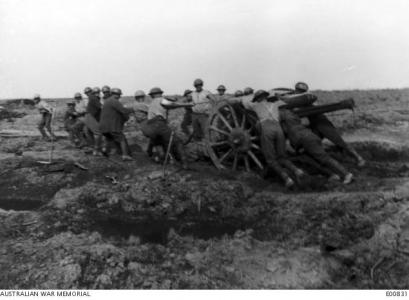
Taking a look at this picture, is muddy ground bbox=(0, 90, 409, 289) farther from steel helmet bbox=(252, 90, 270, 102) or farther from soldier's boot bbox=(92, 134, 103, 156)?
steel helmet bbox=(252, 90, 270, 102)

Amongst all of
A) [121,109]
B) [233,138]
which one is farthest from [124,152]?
[233,138]

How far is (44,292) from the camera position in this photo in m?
3.79

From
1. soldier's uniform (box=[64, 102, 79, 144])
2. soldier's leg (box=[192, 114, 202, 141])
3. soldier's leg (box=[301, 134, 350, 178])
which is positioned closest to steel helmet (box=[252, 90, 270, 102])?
soldier's leg (box=[301, 134, 350, 178])

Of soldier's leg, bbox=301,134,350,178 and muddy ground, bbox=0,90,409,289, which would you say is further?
soldier's leg, bbox=301,134,350,178

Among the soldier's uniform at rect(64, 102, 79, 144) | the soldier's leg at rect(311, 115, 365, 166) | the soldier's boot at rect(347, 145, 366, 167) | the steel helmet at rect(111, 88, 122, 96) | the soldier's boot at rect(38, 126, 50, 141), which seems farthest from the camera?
the soldier's boot at rect(38, 126, 50, 141)

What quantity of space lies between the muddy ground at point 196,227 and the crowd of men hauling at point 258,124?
1.15ft

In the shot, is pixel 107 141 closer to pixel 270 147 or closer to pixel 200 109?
pixel 200 109

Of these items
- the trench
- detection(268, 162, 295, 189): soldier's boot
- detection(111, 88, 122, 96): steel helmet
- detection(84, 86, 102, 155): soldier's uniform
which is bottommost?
the trench

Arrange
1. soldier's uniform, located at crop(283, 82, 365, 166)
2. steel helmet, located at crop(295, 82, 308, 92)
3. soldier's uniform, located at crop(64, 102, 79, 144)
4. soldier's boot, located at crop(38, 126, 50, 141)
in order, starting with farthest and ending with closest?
soldier's boot, located at crop(38, 126, 50, 141), soldier's uniform, located at crop(64, 102, 79, 144), soldier's uniform, located at crop(283, 82, 365, 166), steel helmet, located at crop(295, 82, 308, 92)

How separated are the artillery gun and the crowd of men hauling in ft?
0.64

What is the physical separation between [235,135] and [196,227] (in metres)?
2.46

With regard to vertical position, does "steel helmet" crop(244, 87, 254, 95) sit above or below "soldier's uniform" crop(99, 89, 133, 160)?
above

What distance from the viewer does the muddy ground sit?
4.04m

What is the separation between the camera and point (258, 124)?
6734 mm
